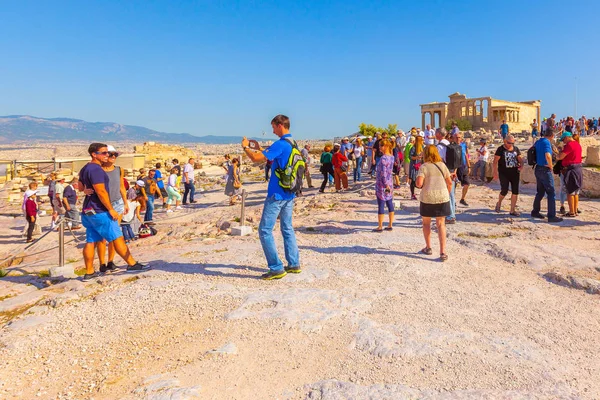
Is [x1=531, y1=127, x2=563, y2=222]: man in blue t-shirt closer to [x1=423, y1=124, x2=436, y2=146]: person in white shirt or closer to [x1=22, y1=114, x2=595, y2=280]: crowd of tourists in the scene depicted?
[x1=22, y1=114, x2=595, y2=280]: crowd of tourists

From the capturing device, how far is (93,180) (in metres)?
5.37

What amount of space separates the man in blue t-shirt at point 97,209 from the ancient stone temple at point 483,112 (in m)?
46.4

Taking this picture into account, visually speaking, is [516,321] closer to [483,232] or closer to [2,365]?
[483,232]

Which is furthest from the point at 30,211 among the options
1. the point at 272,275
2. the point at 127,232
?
the point at 272,275

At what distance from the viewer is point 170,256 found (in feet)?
22.5

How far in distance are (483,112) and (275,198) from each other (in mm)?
47542

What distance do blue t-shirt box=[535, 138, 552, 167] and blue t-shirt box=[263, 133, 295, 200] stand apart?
17.7 ft

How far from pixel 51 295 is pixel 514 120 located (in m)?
51.4

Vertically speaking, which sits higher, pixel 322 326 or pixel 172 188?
pixel 172 188

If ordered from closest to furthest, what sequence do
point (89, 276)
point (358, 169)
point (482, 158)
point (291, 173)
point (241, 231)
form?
point (291, 173), point (89, 276), point (241, 231), point (482, 158), point (358, 169)

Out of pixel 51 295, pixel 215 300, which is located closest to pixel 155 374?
pixel 215 300

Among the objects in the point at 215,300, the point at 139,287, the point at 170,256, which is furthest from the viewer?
the point at 170,256

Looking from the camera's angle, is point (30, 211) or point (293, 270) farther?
point (30, 211)

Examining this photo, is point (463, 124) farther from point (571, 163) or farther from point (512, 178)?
point (571, 163)
